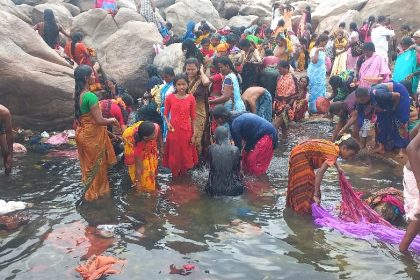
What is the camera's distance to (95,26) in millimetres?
16297

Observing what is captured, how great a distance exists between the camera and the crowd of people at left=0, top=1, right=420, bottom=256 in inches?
235

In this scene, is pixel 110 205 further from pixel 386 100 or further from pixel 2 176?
pixel 386 100

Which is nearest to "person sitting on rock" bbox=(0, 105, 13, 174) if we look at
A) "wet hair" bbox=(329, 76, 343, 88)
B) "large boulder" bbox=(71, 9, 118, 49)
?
"wet hair" bbox=(329, 76, 343, 88)

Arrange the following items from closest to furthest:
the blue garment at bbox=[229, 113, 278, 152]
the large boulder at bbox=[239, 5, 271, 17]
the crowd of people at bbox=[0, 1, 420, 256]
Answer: the crowd of people at bbox=[0, 1, 420, 256], the blue garment at bbox=[229, 113, 278, 152], the large boulder at bbox=[239, 5, 271, 17]

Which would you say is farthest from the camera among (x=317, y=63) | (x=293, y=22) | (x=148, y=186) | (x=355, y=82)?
(x=293, y=22)

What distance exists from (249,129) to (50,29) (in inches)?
340

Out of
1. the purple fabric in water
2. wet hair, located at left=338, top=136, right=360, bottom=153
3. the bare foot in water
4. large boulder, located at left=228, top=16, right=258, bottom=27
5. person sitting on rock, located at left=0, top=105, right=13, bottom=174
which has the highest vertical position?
large boulder, located at left=228, top=16, right=258, bottom=27

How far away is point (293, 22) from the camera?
1998 cm

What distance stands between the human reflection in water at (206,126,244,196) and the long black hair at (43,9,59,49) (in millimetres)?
8859

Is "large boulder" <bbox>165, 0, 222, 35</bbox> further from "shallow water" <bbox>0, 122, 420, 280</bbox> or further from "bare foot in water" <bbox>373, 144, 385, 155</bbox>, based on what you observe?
"shallow water" <bbox>0, 122, 420, 280</bbox>

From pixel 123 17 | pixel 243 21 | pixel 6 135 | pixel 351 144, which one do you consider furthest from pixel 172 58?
pixel 243 21

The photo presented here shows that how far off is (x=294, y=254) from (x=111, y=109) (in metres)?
3.60

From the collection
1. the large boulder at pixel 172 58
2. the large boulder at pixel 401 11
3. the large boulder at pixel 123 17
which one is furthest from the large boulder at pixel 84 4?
the large boulder at pixel 401 11

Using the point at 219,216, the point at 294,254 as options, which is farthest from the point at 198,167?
the point at 294,254
